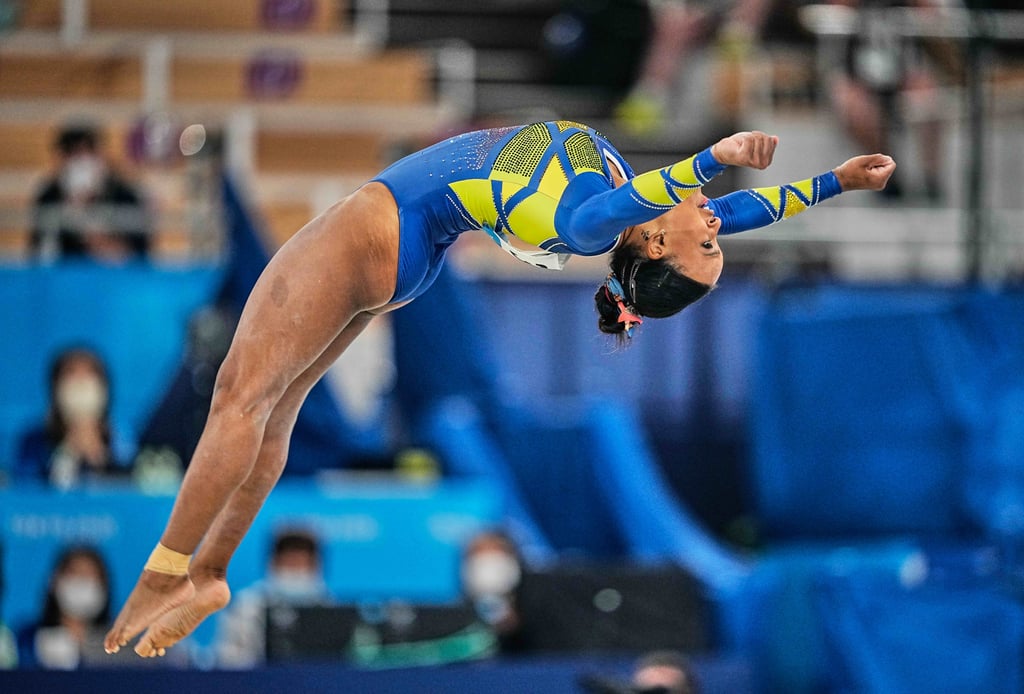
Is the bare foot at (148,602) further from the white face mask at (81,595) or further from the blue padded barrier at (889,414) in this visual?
the blue padded barrier at (889,414)

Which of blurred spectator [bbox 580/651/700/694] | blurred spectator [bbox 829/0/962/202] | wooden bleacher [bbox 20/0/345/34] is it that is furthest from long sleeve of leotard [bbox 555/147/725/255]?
blurred spectator [bbox 829/0/962/202]

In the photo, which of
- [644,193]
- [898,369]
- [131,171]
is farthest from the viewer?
[131,171]

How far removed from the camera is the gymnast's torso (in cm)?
360

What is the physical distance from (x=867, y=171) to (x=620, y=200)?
69 centimetres

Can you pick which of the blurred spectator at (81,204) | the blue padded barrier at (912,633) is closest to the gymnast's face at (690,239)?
the blue padded barrier at (912,633)

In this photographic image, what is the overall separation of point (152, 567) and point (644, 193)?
1.70 metres

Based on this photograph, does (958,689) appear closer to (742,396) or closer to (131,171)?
(742,396)

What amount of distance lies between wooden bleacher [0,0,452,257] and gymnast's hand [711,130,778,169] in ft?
18.7

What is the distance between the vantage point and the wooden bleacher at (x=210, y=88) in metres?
8.76

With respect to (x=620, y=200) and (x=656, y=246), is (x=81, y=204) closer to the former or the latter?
(x=656, y=246)

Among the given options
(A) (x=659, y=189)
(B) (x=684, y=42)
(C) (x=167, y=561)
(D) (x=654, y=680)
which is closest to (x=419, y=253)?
(A) (x=659, y=189)

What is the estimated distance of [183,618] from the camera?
3.94 metres

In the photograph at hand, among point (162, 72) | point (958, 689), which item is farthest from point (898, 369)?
point (162, 72)

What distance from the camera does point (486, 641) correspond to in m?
6.38
